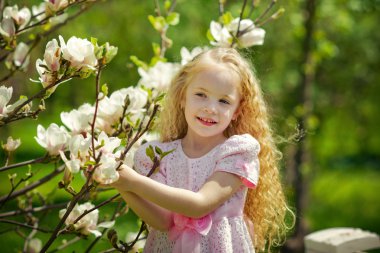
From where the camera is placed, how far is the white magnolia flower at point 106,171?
5.24 ft

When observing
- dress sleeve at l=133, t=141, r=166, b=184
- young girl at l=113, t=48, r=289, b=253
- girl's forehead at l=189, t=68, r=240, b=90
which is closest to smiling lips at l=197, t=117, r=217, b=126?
young girl at l=113, t=48, r=289, b=253

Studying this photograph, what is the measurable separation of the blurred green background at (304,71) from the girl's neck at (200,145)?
2199mm

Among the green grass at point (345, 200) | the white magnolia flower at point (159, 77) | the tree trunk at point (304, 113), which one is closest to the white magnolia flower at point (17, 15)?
the white magnolia flower at point (159, 77)

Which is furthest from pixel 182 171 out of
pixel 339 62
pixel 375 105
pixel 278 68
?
pixel 375 105

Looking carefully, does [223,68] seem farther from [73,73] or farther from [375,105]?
[375,105]

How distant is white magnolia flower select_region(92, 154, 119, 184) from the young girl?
182mm

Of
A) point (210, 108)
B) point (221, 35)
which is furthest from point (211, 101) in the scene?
point (221, 35)

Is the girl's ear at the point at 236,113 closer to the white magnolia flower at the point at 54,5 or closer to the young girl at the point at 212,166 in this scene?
the young girl at the point at 212,166

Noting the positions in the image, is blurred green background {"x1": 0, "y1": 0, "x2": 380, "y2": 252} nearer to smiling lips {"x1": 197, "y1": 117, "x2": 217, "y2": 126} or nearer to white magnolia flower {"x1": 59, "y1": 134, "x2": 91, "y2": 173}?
smiling lips {"x1": 197, "y1": 117, "x2": 217, "y2": 126}

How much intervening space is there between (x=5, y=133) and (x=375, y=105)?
5.21 m

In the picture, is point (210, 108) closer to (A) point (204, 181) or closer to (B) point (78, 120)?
(A) point (204, 181)

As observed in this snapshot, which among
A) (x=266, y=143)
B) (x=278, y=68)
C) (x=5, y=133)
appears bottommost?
(x=5, y=133)

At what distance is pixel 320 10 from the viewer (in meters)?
5.71

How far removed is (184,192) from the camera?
5.98 feet
